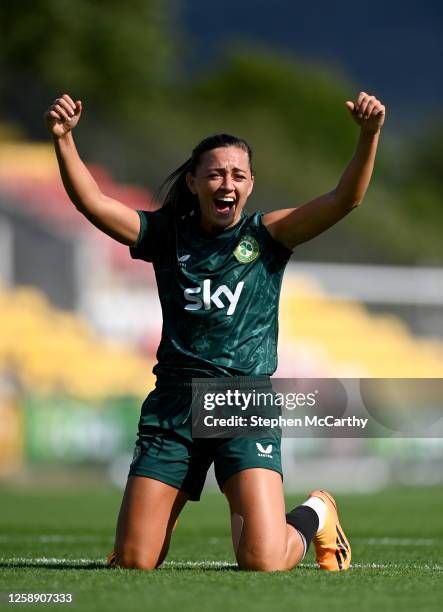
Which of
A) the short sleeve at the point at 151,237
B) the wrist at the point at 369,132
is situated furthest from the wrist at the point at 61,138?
the wrist at the point at 369,132

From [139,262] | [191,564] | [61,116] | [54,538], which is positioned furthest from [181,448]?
[139,262]

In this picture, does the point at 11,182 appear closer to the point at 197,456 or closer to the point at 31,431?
the point at 31,431

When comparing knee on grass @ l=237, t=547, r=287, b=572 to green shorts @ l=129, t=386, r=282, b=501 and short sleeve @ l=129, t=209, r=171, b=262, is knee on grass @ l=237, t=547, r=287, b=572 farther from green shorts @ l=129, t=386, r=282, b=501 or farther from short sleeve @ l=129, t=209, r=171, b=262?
short sleeve @ l=129, t=209, r=171, b=262

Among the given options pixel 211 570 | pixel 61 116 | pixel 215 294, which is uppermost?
pixel 61 116

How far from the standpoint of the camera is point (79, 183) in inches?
232

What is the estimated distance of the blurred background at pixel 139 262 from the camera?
58.7ft

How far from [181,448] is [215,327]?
1.94 feet

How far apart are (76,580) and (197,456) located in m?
0.98

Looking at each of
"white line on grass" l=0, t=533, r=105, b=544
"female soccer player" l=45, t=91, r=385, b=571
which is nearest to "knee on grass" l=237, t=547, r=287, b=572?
"female soccer player" l=45, t=91, r=385, b=571

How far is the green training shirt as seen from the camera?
5.98 meters

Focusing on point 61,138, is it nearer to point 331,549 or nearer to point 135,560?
point 135,560

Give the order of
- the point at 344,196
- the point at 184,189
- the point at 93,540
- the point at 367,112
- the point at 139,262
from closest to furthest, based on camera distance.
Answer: the point at 367,112
the point at 344,196
the point at 184,189
the point at 93,540
the point at 139,262

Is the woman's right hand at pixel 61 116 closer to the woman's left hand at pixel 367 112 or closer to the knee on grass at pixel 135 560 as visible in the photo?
the woman's left hand at pixel 367 112

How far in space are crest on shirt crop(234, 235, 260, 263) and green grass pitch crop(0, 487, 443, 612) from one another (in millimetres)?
1461
